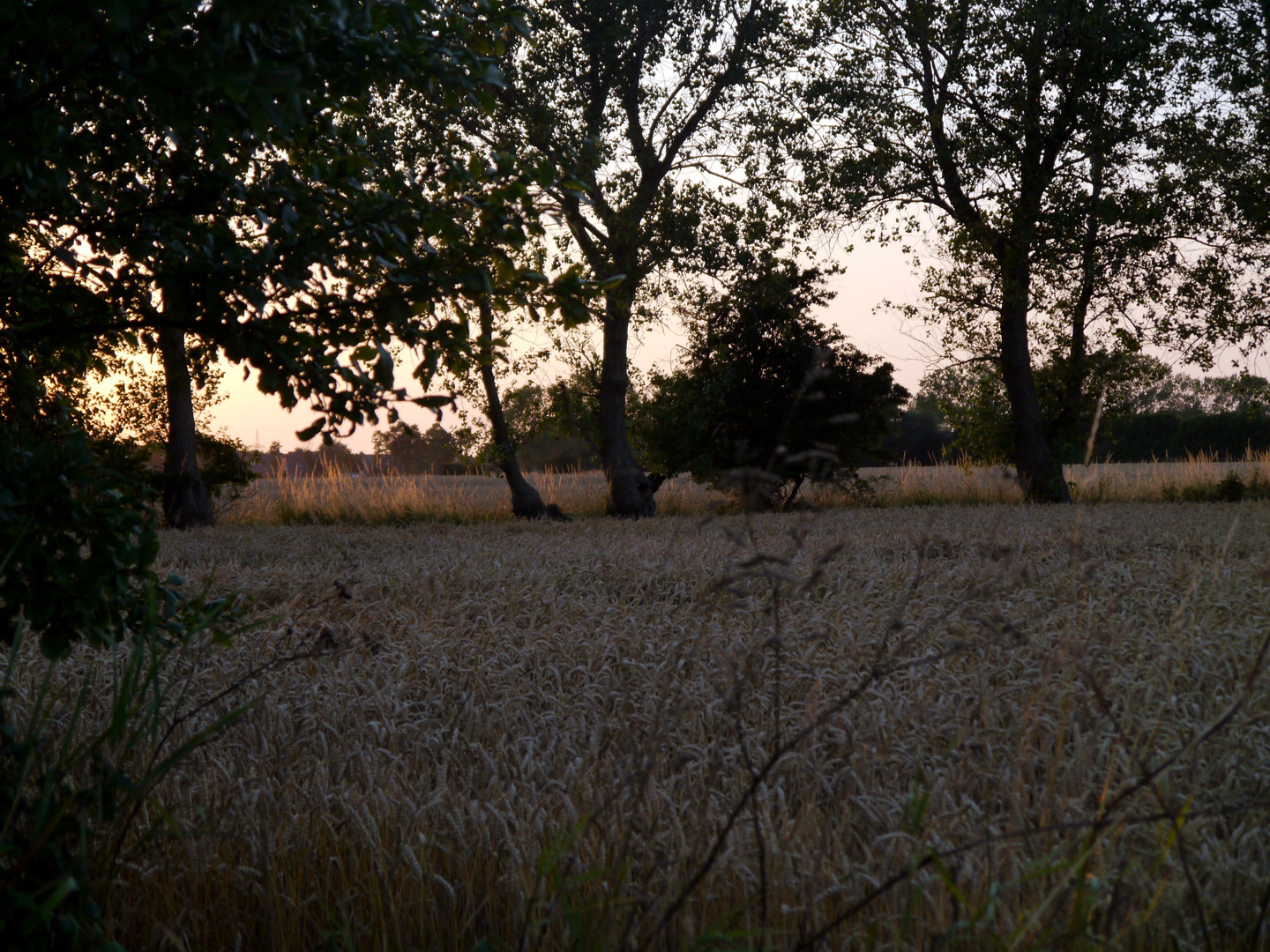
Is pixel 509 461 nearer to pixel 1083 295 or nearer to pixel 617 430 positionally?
pixel 617 430

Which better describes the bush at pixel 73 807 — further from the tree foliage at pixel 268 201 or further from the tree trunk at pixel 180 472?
the tree trunk at pixel 180 472

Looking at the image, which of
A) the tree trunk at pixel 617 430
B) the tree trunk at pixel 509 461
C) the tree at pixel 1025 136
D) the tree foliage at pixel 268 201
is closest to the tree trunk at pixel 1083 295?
the tree at pixel 1025 136

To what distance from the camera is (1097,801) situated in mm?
2369

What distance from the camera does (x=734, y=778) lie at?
2.61 m

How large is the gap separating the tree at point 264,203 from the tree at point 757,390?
13.4 m

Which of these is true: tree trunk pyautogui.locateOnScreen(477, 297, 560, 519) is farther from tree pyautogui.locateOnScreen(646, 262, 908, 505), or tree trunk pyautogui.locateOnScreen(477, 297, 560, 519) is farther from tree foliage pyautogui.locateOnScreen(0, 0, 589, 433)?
tree foliage pyautogui.locateOnScreen(0, 0, 589, 433)

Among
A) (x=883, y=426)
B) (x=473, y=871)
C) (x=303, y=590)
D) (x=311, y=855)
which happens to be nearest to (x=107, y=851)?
(x=311, y=855)

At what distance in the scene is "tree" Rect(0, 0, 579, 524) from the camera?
162 cm

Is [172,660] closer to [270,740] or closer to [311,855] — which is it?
[270,740]

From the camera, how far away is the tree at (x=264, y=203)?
1.62 meters

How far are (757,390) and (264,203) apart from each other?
46.9ft

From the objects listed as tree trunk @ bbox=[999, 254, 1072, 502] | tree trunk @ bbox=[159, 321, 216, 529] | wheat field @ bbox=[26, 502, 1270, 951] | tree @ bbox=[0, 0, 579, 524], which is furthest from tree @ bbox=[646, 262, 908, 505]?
tree @ bbox=[0, 0, 579, 524]

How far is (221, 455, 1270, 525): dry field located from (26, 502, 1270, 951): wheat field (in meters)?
10.1

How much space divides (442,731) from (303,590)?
10.8 feet
